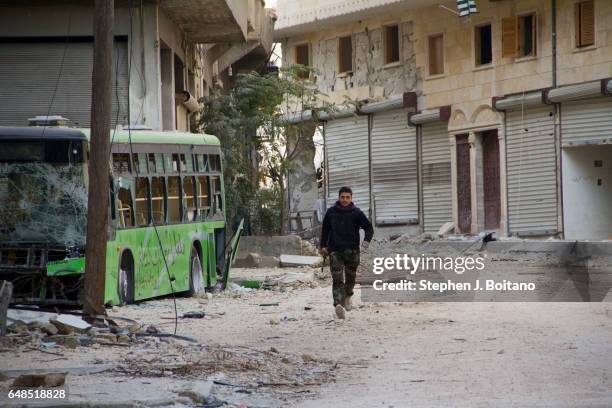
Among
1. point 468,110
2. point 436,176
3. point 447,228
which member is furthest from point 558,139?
point 436,176

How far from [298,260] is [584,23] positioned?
11.1 meters

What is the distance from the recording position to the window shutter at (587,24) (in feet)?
115

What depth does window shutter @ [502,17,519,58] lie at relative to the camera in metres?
37.8

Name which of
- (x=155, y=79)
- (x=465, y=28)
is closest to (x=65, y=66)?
(x=155, y=79)

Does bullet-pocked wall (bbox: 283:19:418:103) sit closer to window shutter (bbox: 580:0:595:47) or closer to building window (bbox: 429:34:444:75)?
building window (bbox: 429:34:444:75)

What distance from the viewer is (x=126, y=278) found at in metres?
19.7

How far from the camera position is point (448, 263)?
94.6ft

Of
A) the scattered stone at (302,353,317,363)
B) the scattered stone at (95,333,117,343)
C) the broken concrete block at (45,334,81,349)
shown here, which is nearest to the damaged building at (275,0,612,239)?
the scattered stone at (95,333,117,343)

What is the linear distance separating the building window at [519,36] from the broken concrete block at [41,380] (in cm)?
2979

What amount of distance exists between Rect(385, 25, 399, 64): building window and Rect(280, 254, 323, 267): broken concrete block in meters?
15.2

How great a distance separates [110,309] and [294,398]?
9116 mm

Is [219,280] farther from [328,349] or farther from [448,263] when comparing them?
[328,349]

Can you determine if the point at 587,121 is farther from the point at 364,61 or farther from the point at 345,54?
the point at 345,54

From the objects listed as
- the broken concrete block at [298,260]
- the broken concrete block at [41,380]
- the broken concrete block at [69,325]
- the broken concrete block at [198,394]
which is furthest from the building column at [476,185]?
the broken concrete block at [41,380]
